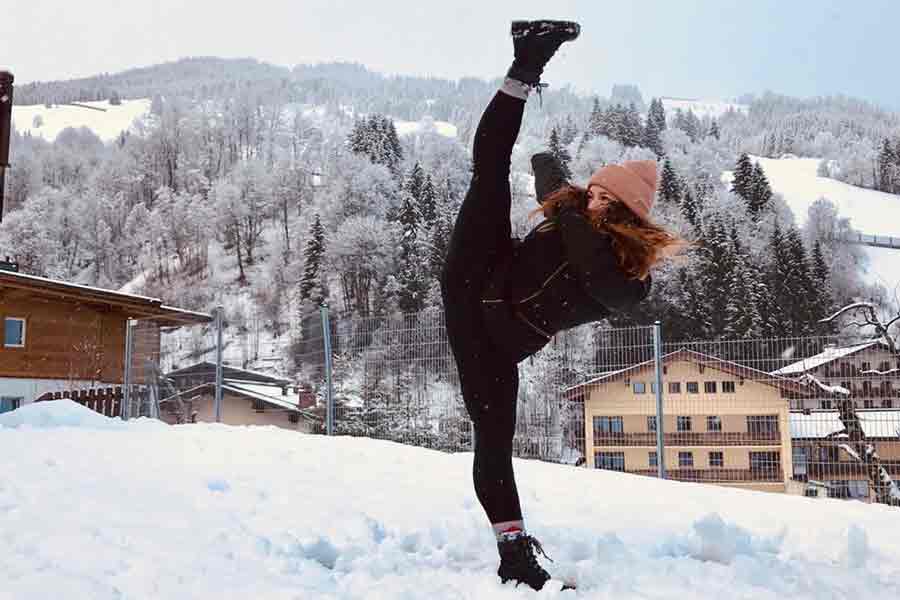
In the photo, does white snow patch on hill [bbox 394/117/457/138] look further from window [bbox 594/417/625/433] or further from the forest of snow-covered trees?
window [bbox 594/417/625/433]

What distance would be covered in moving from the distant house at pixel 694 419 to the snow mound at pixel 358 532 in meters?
2.95

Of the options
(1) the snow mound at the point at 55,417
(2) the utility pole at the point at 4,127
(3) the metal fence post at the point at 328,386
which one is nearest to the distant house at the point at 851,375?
(3) the metal fence post at the point at 328,386

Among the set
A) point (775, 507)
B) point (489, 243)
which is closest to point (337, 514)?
point (489, 243)

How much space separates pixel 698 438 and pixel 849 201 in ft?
228

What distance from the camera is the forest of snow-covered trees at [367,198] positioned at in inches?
1702

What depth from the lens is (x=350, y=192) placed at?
2379 inches

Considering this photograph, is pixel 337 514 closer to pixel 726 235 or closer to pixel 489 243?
pixel 489 243

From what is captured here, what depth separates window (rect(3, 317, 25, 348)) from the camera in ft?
51.8

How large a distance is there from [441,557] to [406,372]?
219 inches

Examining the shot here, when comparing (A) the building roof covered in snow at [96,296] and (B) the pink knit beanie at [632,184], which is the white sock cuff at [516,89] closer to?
(B) the pink knit beanie at [632,184]

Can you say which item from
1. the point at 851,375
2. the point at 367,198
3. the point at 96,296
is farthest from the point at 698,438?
the point at 367,198

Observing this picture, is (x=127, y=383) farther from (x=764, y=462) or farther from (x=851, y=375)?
(x=851, y=375)

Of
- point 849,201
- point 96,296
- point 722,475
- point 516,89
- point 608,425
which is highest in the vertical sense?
point 849,201

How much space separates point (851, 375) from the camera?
273 inches
